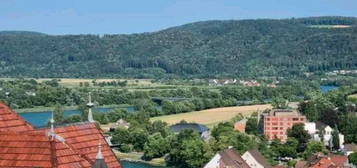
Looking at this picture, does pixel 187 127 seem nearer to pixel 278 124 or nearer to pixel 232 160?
pixel 278 124

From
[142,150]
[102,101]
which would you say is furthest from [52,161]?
[102,101]

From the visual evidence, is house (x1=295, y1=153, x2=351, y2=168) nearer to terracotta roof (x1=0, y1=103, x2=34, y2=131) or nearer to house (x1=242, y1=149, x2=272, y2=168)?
house (x1=242, y1=149, x2=272, y2=168)

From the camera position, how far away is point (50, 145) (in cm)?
1495

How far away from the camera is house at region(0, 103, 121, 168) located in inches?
587

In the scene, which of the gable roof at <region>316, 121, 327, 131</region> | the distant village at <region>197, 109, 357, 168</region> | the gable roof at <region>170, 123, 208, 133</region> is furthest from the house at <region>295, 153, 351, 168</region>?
the gable roof at <region>170, 123, 208, 133</region>

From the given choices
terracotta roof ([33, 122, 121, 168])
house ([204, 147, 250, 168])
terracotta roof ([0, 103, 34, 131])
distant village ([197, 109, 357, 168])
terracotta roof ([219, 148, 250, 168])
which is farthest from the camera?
distant village ([197, 109, 357, 168])

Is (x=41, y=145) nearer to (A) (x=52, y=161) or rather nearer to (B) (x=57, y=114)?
(A) (x=52, y=161)

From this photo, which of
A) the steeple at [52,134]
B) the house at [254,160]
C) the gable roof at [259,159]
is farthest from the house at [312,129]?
the steeple at [52,134]

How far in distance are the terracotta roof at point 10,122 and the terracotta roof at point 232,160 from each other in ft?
110

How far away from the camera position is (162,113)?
10894 centimetres

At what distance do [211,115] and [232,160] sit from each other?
5336 centimetres

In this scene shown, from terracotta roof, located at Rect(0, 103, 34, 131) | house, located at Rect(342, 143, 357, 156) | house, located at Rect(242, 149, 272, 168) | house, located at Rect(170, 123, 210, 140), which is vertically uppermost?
terracotta roof, located at Rect(0, 103, 34, 131)

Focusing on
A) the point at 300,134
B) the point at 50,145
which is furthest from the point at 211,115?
the point at 50,145

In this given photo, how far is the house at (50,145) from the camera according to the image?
14906mm
